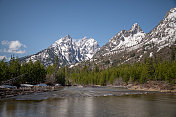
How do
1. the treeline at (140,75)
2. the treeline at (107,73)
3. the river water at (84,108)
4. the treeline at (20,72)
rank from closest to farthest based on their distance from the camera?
1. the river water at (84,108)
2. the treeline at (20,72)
3. the treeline at (107,73)
4. the treeline at (140,75)

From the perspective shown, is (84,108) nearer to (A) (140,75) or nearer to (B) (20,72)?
(B) (20,72)

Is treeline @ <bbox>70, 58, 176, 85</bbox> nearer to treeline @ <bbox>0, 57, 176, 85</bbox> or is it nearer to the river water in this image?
treeline @ <bbox>0, 57, 176, 85</bbox>

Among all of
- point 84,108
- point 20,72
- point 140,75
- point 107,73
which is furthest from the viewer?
point 107,73

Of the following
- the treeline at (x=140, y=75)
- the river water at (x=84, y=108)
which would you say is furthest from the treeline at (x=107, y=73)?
the river water at (x=84, y=108)

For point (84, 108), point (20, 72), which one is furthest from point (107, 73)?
point (84, 108)

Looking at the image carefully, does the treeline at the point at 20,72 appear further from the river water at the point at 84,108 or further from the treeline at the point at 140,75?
the treeline at the point at 140,75

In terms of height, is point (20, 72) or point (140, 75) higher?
point (20, 72)

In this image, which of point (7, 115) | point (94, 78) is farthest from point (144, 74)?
point (7, 115)

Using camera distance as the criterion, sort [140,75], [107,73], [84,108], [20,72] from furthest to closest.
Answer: [107,73] → [140,75] → [20,72] → [84,108]

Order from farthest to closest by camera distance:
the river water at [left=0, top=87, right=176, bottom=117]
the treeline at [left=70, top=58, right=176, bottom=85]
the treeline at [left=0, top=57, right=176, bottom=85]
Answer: the treeline at [left=70, top=58, right=176, bottom=85] < the treeline at [left=0, top=57, right=176, bottom=85] < the river water at [left=0, top=87, right=176, bottom=117]

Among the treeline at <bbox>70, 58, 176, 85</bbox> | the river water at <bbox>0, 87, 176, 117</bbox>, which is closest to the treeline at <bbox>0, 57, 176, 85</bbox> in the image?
the treeline at <bbox>70, 58, 176, 85</bbox>

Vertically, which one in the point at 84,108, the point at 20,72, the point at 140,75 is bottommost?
the point at 84,108

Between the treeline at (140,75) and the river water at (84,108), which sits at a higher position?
the treeline at (140,75)

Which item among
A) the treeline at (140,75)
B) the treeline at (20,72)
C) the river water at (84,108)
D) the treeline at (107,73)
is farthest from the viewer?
the treeline at (140,75)
